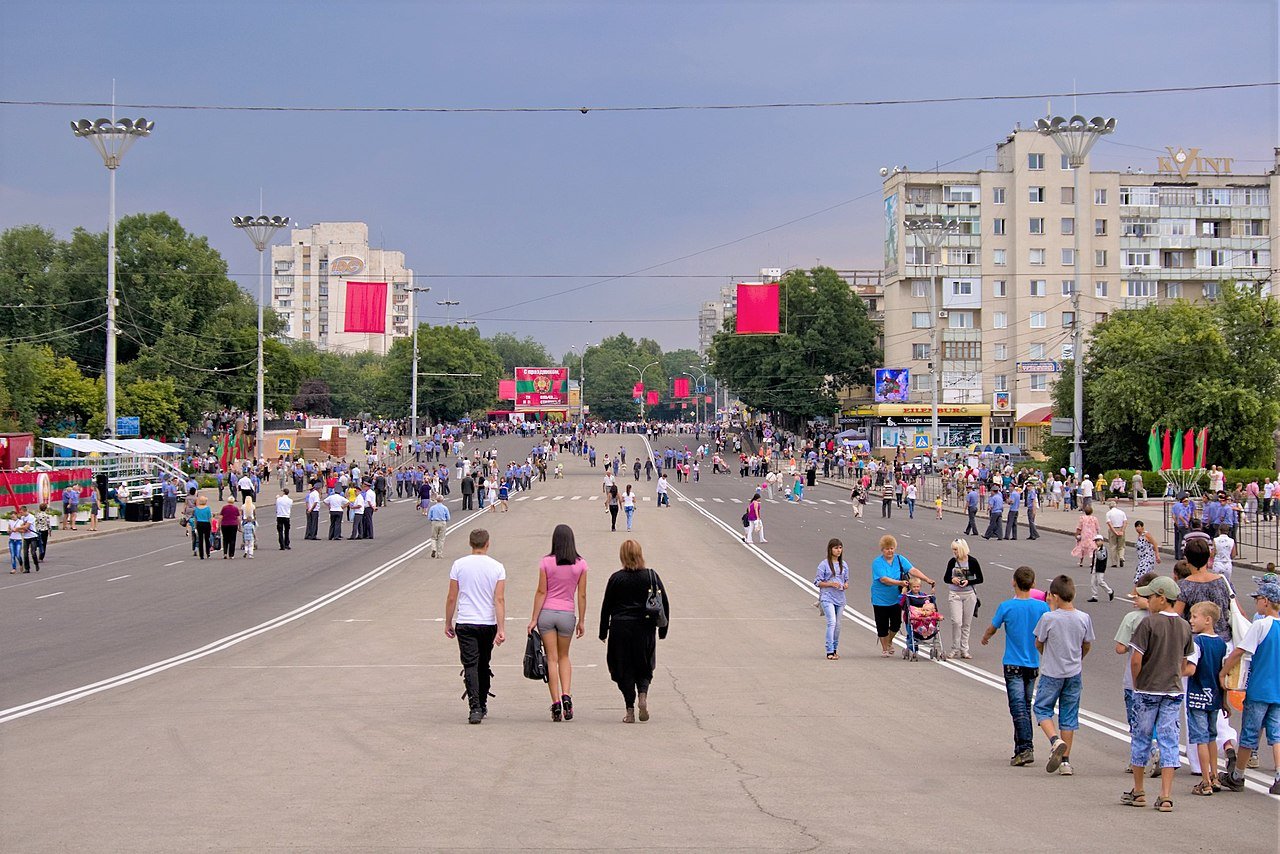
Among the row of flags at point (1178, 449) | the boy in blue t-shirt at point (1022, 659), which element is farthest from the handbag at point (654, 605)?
the row of flags at point (1178, 449)

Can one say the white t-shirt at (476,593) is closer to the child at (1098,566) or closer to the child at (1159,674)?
the child at (1159,674)

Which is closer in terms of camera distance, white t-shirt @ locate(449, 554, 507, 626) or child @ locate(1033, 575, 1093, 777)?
child @ locate(1033, 575, 1093, 777)

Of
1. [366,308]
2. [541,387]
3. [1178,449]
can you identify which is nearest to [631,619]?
[366,308]

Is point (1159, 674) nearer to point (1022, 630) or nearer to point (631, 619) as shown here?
point (1022, 630)

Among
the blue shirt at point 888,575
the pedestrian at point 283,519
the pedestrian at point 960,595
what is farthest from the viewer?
the pedestrian at point 283,519

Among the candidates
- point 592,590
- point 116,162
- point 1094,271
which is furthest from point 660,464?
point 592,590

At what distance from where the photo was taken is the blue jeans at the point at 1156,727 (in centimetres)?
835

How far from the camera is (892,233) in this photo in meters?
99.8

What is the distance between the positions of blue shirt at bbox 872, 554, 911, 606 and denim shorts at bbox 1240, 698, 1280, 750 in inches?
244

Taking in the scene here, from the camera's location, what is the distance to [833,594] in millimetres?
15875

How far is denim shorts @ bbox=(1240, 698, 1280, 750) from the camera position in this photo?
880 cm

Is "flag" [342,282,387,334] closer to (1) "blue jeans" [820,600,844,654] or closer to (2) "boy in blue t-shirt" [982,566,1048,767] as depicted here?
(1) "blue jeans" [820,600,844,654]

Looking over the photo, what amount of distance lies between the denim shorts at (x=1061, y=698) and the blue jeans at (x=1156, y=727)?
0.61 m

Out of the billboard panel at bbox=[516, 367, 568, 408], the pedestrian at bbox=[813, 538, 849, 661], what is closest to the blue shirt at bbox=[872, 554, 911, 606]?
the pedestrian at bbox=[813, 538, 849, 661]
